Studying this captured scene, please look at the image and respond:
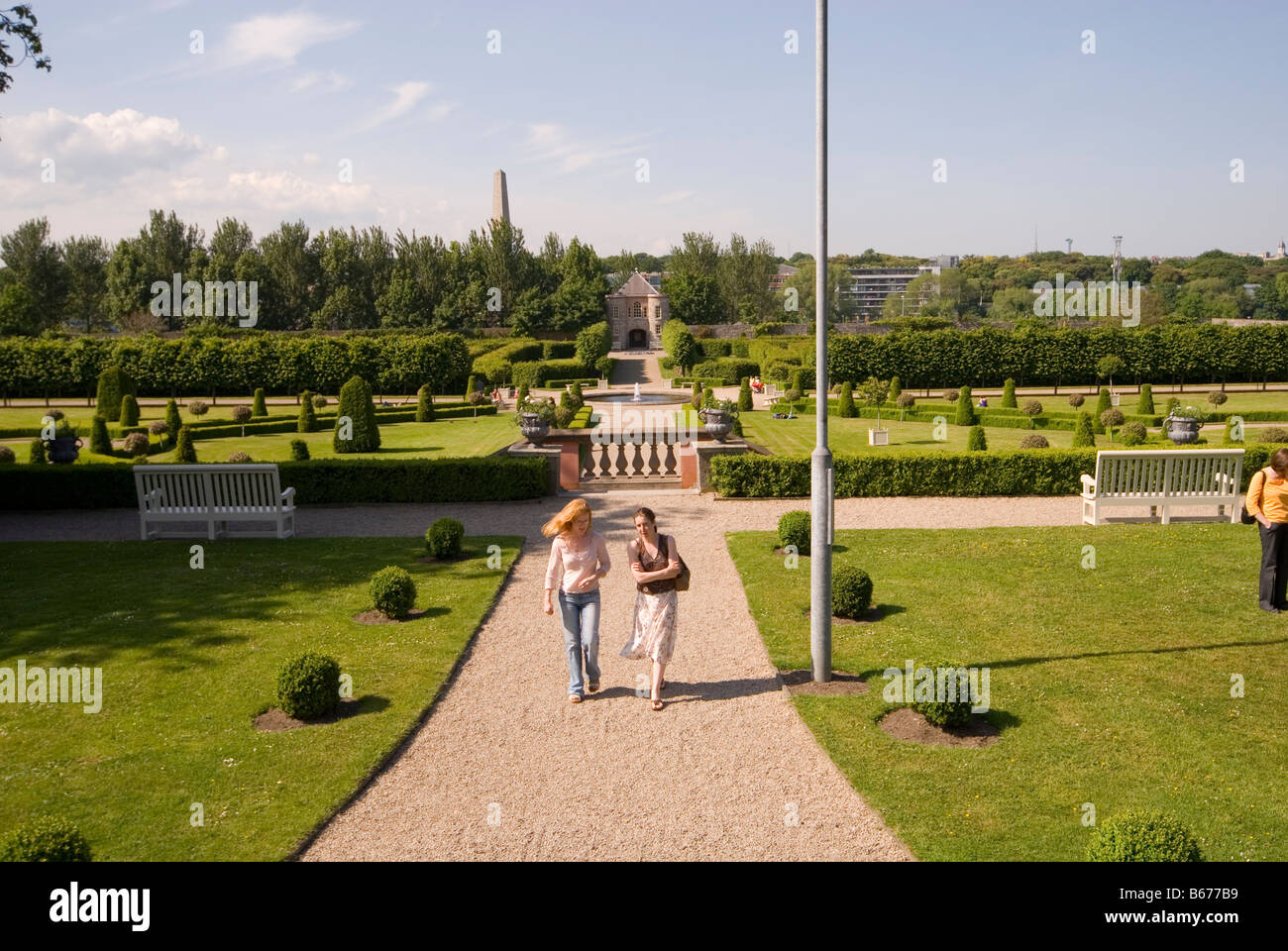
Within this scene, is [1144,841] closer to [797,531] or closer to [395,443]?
[797,531]

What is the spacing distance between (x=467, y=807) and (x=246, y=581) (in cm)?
699

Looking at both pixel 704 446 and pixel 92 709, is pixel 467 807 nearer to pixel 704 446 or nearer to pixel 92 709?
pixel 92 709

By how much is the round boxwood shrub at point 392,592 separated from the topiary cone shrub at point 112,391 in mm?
25142

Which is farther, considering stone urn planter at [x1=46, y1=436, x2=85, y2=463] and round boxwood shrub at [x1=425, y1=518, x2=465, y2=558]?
stone urn planter at [x1=46, y1=436, x2=85, y2=463]

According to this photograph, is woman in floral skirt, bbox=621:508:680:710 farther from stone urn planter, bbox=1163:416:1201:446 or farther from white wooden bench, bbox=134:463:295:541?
stone urn planter, bbox=1163:416:1201:446

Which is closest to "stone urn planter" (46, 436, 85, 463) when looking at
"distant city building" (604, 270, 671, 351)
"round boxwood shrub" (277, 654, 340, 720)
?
"round boxwood shrub" (277, 654, 340, 720)

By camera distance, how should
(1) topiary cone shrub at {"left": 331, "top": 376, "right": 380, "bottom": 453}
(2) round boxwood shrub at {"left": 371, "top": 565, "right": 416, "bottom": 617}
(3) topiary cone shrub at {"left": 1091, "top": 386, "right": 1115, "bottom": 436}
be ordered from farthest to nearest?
(3) topiary cone shrub at {"left": 1091, "top": 386, "right": 1115, "bottom": 436} < (1) topiary cone shrub at {"left": 331, "top": 376, "right": 380, "bottom": 453} < (2) round boxwood shrub at {"left": 371, "top": 565, "right": 416, "bottom": 617}

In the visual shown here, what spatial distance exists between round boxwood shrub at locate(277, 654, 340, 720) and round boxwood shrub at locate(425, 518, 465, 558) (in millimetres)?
5200

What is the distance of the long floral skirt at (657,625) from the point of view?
27.0 ft

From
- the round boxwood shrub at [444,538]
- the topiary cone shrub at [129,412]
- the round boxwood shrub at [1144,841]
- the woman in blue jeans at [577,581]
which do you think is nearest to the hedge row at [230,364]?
the topiary cone shrub at [129,412]

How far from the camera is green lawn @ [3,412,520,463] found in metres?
26.0
